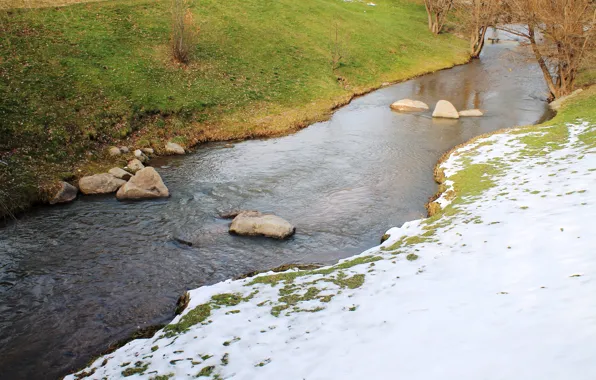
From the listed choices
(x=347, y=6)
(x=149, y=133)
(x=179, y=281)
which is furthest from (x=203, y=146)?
(x=347, y=6)

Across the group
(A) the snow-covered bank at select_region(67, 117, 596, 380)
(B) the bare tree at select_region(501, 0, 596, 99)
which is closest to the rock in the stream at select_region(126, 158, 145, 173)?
(A) the snow-covered bank at select_region(67, 117, 596, 380)

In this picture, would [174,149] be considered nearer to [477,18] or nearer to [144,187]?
[144,187]

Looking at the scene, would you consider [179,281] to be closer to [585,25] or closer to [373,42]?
[585,25]

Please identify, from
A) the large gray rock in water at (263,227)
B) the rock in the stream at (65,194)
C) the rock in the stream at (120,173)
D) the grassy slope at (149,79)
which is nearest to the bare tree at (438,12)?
the grassy slope at (149,79)

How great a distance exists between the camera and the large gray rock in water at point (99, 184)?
2352cm

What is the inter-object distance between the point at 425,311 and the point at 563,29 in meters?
34.2

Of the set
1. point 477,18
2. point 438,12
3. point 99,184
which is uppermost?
point 438,12

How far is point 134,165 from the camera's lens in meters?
26.2

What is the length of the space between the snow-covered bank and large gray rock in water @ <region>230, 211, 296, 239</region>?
14.8 ft

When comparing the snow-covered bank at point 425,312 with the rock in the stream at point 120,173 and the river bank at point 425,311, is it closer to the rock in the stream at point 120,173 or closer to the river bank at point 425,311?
the river bank at point 425,311

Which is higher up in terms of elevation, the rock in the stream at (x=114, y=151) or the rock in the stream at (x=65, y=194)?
the rock in the stream at (x=114, y=151)

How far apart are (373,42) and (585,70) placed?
24.0 metres

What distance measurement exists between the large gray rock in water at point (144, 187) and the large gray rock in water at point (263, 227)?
545 cm

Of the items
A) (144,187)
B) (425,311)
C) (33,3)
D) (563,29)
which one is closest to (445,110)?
(563,29)
